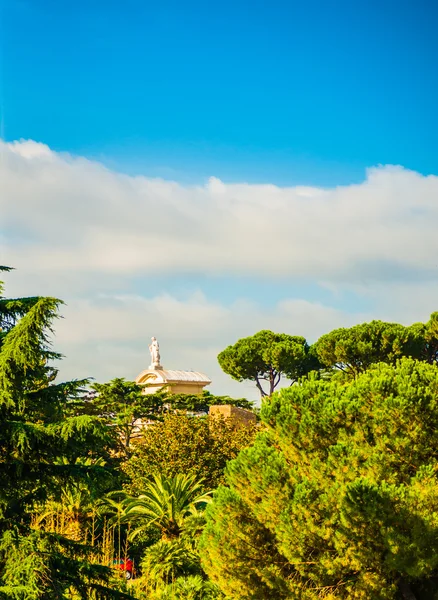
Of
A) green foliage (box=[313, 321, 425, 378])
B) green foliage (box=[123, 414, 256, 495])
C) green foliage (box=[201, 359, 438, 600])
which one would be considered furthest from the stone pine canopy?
green foliage (box=[201, 359, 438, 600])

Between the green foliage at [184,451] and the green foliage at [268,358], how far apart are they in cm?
1831

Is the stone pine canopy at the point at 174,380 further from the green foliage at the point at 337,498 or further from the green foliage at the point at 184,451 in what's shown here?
the green foliage at the point at 337,498

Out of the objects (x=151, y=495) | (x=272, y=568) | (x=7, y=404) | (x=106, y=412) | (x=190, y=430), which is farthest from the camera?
(x=106, y=412)

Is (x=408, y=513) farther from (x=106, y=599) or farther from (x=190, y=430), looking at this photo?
(x=190, y=430)

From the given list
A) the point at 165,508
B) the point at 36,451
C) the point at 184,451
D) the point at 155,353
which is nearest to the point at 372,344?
the point at 155,353

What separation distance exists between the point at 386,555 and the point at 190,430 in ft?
39.9

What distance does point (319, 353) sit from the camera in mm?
41688

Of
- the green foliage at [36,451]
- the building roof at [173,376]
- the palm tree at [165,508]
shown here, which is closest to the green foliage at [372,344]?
the building roof at [173,376]

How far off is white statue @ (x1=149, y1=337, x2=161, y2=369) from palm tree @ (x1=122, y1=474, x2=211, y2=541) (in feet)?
70.0

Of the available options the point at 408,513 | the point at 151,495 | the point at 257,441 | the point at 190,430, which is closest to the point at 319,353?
the point at 190,430

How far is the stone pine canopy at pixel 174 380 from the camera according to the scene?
38219 millimetres

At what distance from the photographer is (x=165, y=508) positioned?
674 inches

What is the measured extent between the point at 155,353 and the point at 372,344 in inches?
457

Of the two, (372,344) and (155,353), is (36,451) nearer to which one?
(155,353)
